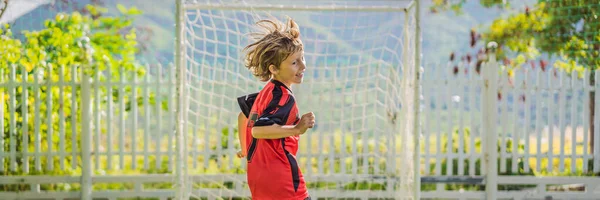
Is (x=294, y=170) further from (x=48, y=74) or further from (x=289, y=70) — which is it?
(x=48, y=74)

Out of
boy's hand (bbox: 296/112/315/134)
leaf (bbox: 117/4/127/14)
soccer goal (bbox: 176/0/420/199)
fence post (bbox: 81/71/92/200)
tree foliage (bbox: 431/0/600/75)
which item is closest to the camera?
boy's hand (bbox: 296/112/315/134)

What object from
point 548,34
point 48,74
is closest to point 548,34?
point 548,34

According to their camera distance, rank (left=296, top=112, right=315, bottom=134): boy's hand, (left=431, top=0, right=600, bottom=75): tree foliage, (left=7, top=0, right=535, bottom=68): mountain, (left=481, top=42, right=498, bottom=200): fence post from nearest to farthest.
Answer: (left=296, top=112, right=315, bottom=134): boy's hand, (left=481, top=42, right=498, bottom=200): fence post, (left=7, top=0, right=535, bottom=68): mountain, (left=431, top=0, right=600, bottom=75): tree foliage

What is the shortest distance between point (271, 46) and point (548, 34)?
5.30 m

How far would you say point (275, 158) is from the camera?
2.54 metres

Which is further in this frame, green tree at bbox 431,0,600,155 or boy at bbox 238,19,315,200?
green tree at bbox 431,0,600,155

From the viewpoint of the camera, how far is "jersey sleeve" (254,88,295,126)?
8.05 ft

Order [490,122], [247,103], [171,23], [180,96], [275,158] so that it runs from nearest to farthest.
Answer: [275,158] → [247,103] → [180,96] → [490,122] → [171,23]

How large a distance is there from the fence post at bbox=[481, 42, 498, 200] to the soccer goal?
0.73 meters

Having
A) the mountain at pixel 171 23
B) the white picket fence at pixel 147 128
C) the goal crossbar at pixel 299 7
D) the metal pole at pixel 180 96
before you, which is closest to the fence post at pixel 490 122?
the white picket fence at pixel 147 128

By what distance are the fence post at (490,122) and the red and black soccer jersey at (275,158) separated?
3.27m

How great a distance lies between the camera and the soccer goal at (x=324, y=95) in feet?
13.2

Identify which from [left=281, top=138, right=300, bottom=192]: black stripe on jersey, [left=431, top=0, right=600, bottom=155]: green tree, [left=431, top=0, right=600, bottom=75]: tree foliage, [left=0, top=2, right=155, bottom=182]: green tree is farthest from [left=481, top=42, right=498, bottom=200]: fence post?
[left=281, top=138, right=300, bottom=192]: black stripe on jersey

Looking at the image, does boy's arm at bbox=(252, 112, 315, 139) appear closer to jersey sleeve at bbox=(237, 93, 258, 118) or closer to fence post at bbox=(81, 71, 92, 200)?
jersey sleeve at bbox=(237, 93, 258, 118)
